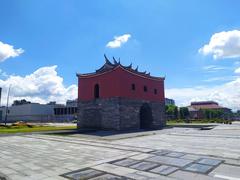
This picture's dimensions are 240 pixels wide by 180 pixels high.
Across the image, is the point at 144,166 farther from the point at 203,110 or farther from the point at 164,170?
the point at 203,110

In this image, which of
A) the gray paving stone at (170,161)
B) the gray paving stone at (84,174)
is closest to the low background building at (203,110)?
the gray paving stone at (170,161)

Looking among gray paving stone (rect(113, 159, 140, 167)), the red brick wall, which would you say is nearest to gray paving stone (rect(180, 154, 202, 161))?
Result: gray paving stone (rect(113, 159, 140, 167))

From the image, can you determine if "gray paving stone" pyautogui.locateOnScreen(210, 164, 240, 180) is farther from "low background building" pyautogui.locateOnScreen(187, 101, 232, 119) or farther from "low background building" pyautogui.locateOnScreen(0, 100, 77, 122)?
"low background building" pyautogui.locateOnScreen(187, 101, 232, 119)

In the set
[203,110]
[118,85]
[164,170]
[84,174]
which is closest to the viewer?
[84,174]

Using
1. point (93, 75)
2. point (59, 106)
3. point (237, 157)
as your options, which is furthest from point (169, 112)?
point (237, 157)

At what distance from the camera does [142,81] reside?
104 feet

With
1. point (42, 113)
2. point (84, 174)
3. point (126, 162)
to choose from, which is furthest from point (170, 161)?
point (42, 113)

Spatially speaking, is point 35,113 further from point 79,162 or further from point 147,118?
point 79,162

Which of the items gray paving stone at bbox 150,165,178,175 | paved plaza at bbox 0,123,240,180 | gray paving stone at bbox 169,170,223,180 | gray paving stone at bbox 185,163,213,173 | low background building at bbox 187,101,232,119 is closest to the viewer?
gray paving stone at bbox 169,170,223,180

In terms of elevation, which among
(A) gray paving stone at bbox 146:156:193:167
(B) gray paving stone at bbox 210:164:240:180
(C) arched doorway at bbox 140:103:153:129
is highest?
(C) arched doorway at bbox 140:103:153:129

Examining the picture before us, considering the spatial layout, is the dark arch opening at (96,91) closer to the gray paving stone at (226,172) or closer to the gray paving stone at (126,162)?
the gray paving stone at (126,162)

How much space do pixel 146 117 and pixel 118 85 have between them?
8.16 metres

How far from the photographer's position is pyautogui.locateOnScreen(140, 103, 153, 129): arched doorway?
3297cm

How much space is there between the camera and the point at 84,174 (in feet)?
27.7
